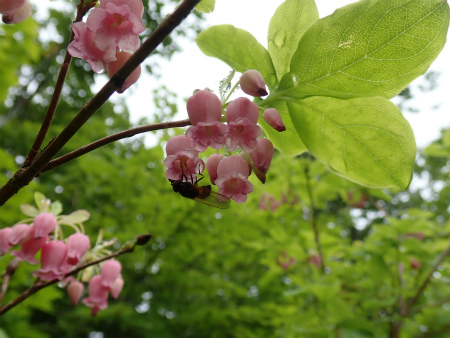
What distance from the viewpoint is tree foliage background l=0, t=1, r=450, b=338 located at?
2631 millimetres

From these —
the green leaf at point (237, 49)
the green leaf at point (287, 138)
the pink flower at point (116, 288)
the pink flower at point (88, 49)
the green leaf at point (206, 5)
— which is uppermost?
the green leaf at point (206, 5)

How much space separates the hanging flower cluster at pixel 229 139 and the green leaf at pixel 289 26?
0.42 feet

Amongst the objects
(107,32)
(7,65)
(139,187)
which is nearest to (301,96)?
(107,32)

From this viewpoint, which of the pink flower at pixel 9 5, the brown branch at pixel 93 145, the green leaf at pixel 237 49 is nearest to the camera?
the brown branch at pixel 93 145

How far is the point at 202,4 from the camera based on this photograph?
26.5 inches

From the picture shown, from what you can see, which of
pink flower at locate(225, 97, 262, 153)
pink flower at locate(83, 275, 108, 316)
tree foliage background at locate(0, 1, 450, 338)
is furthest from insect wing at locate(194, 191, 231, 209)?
tree foliage background at locate(0, 1, 450, 338)

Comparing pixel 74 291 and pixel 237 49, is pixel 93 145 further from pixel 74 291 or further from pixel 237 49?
pixel 74 291

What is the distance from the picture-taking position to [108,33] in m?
0.58

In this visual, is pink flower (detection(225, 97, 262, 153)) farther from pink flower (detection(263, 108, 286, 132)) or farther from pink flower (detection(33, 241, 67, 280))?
pink flower (detection(33, 241, 67, 280))

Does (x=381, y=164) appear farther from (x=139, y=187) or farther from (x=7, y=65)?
(x=7, y=65)

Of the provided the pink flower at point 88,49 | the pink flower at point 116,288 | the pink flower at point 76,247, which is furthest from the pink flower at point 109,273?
the pink flower at point 88,49

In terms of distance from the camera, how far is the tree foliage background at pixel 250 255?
2.63 metres

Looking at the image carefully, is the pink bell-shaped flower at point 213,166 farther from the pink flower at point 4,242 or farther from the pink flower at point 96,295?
the pink flower at point 96,295

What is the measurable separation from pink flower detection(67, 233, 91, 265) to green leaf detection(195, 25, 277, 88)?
57 centimetres
